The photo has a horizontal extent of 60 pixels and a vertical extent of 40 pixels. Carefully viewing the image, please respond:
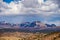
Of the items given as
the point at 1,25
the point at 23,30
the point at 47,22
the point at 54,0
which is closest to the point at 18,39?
the point at 23,30

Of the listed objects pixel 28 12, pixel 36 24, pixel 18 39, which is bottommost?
pixel 18 39

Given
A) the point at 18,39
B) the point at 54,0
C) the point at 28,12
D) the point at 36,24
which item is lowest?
the point at 18,39

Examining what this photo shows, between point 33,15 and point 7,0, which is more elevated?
point 7,0

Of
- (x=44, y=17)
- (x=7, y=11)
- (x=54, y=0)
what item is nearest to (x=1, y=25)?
(x=7, y=11)

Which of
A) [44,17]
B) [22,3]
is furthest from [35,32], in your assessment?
[22,3]

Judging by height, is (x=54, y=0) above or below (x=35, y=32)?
above

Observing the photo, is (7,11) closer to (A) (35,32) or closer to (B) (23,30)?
(B) (23,30)

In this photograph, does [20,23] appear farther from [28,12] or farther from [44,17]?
[44,17]
